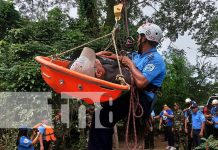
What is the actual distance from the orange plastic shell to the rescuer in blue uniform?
381 mm

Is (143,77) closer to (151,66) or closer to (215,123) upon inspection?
(151,66)

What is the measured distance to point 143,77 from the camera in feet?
13.7

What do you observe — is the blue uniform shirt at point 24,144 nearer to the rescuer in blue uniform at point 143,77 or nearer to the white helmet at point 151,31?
the rescuer in blue uniform at point 143,77

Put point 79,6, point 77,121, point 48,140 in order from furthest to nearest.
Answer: point 79,6 → point 77,121 → point 48,140

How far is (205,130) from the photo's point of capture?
40.8 feet

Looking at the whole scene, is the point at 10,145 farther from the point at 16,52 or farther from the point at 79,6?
the point at 79,6

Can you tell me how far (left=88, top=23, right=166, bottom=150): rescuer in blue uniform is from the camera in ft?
13.9

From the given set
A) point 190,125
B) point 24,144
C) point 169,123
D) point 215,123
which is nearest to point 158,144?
point 169,123

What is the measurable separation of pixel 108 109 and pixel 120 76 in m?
0.59

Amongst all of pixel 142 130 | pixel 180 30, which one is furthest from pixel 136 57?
pixel 180 30

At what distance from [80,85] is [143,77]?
0.69 m

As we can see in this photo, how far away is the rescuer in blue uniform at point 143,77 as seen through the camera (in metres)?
4.24

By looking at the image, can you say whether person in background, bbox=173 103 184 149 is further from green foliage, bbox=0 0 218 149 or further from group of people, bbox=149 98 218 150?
green foliage, bbox=0 0 218 149

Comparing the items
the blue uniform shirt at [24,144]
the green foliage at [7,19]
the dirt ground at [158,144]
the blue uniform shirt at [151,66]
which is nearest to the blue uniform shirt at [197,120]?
the dirt ground at [158,144]
